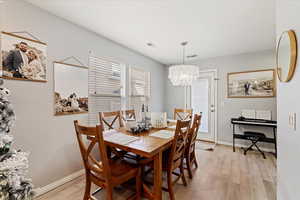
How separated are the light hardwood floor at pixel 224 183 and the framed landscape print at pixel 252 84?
158cm

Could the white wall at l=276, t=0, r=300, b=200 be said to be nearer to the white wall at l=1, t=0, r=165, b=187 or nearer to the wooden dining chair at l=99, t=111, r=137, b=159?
the wooden dining chair at l=99, t=111, r=137, b=159

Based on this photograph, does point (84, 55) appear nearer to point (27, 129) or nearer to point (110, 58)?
point (110, 58)

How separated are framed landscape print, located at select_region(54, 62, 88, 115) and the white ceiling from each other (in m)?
0.80

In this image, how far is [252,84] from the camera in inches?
138

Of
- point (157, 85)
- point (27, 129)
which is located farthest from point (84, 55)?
point (157, 85)

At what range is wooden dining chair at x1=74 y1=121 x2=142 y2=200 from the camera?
1236 millimetres

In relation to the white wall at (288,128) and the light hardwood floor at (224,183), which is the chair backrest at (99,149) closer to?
the light hardwood floor at (224,183)

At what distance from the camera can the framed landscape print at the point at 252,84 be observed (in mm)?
3318

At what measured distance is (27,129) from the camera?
1708 mm

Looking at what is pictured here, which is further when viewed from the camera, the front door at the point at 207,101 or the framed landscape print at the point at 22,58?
the front door at the point at 207,101

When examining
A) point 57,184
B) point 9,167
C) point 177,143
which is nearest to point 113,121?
point 57,184

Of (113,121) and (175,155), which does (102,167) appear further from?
(113,121)

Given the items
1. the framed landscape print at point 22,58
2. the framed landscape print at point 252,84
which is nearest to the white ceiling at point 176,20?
the framed landscape print at point 22,58

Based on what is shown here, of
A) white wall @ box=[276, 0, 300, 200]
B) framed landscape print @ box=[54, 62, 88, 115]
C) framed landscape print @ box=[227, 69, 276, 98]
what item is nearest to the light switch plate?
white wall @ box=[276, 0, 300, 200]
